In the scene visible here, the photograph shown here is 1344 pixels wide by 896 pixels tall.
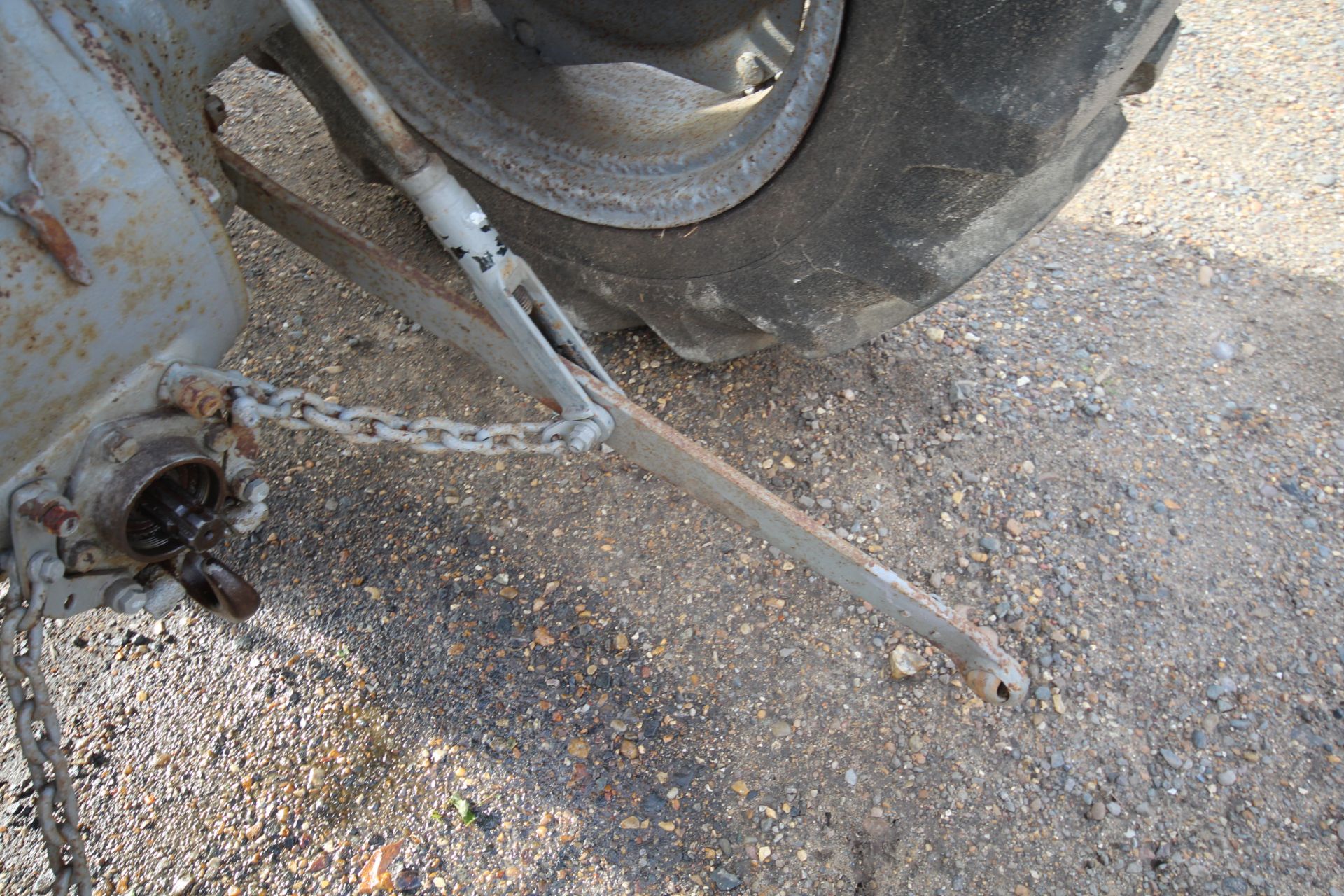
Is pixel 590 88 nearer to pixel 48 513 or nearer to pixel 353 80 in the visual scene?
pixel 353 80

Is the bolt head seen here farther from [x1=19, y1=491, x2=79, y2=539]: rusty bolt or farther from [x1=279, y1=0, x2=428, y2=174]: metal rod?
[x1=279, y1=0, x2=428, y2=174]: metal rod

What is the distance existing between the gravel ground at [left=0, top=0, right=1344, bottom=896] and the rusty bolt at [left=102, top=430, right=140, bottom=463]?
2.18ft

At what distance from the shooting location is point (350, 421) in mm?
1316

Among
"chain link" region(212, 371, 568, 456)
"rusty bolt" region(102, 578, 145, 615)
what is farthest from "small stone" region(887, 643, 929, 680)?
"rusty bolt" region(102, 578, 145, 615)

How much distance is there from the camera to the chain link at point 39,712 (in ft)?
3.79

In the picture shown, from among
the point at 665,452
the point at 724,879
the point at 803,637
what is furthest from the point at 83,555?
the point at 803,637

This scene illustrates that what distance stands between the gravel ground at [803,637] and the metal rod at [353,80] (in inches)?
31.0

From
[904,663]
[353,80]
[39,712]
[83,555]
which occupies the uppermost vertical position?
[353,80]

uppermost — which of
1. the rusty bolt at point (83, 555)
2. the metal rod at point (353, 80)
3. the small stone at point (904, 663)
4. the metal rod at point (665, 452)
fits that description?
the metal rod at point (353, 80)

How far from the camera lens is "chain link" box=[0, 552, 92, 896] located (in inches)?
45.5

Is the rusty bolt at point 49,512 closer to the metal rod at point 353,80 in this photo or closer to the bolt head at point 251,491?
the bolt head at point 251,491

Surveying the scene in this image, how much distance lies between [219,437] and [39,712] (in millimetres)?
395

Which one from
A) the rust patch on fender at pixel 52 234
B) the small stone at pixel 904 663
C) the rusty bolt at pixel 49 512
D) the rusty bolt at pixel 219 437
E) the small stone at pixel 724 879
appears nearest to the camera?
the rust patch on fender at pixel 52 234

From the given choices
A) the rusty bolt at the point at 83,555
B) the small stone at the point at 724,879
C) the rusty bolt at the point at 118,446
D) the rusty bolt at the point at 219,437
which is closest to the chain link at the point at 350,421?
the rusty bolt at the point at 219,437
